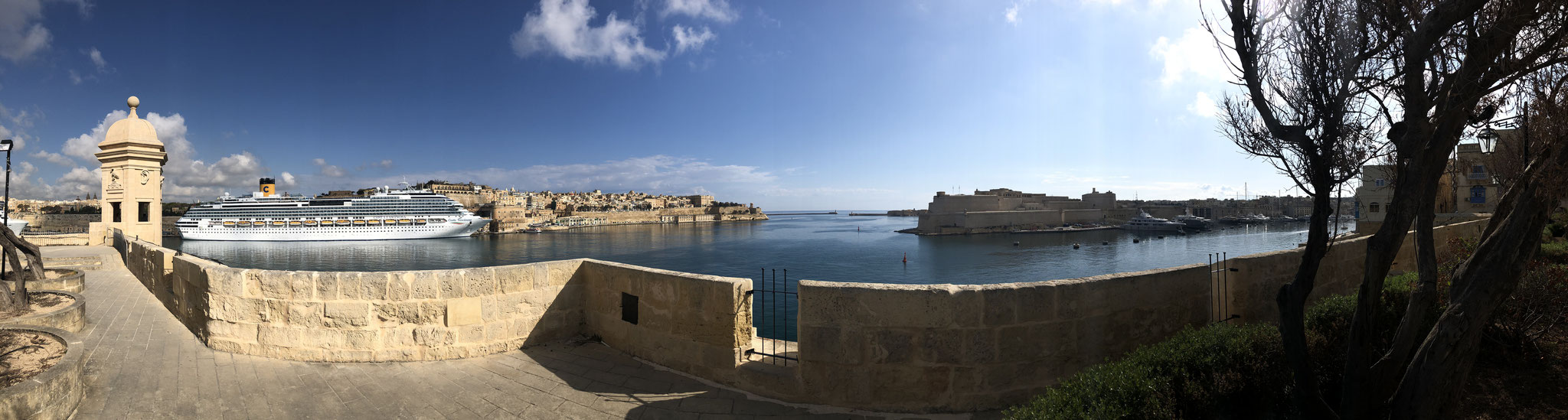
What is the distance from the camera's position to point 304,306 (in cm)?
378

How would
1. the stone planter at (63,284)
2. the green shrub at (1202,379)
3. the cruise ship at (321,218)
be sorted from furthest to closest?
the cruise ship at (321,218) → the stone planter at (63,284) → the green shrub at (1202,379)

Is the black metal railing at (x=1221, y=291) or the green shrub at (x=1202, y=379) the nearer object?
the green shrub at (x=1202, y=379)

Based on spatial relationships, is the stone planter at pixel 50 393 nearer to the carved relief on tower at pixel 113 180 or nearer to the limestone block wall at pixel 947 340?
the limestone block wall at pixel 947 340

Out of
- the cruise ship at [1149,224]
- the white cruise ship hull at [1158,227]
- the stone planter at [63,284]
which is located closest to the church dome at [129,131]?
the stone planter at [63,284]

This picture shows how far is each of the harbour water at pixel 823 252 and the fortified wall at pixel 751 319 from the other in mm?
18838

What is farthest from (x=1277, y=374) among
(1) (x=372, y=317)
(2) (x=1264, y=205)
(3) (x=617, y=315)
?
(2) (x=1264, y=205)

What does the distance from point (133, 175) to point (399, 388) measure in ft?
48.8

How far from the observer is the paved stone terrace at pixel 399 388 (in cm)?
289

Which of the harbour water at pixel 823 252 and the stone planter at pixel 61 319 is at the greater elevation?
the stone planter at pixel 61 319

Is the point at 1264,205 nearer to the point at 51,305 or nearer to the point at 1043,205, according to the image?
the point at 1043,205

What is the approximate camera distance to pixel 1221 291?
4102 millimetres

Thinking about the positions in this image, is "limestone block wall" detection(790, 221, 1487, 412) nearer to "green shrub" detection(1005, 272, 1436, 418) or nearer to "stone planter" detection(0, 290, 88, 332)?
"green shrub" detection(1005, 272, 1436, 418)

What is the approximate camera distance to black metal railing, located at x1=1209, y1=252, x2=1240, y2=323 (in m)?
3.98

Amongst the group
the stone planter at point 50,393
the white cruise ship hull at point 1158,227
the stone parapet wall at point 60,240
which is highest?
the stone parapet wall at point 60,240
